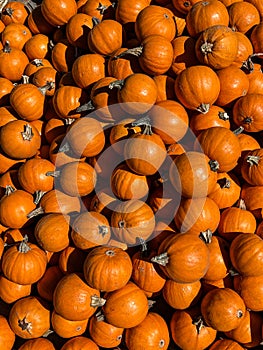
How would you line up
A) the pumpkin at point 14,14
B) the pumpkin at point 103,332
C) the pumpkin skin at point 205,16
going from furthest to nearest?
the pumpkin at point 14,14 < the pumpkin skin at point 205,16 < the pumpkin at point 103,332

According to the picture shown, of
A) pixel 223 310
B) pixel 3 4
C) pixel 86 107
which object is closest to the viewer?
pixel 223 310

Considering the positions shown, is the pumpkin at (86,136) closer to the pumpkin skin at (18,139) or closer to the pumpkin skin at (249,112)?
the pumpkin skin at (18,139)

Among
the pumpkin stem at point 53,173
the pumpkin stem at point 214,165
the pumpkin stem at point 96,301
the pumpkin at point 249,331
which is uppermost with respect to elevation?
the pumpkin stem at point 214,165

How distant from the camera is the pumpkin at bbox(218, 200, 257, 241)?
3.50 m

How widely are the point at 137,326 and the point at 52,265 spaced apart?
1041 mm

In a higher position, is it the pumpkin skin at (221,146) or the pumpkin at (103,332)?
the pumpkin skin at (221,146)

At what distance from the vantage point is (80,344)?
332cm

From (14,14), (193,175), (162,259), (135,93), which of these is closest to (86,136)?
(135,93)

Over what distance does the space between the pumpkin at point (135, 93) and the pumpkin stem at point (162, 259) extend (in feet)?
4.67

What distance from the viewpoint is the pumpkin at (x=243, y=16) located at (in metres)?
4.40

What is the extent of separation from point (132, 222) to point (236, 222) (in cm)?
99

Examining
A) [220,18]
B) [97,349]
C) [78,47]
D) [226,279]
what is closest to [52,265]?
A: [97,349]

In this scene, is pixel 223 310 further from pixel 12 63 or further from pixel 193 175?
pixel 12 63

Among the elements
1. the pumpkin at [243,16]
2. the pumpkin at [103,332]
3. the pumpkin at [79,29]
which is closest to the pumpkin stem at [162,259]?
the pumpkin at [103,332]
